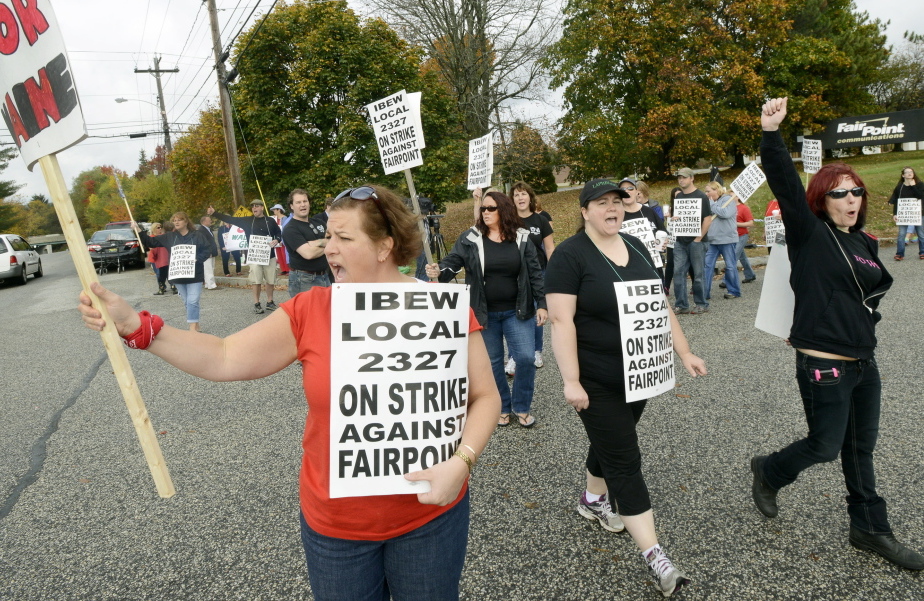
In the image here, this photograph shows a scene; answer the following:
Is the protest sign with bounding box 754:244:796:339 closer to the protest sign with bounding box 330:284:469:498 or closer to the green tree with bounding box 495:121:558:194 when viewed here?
the protest sign with bounding box 330:284:469:498

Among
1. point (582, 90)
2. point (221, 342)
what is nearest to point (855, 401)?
point (221, 342)

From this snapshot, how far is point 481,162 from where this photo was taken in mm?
8914

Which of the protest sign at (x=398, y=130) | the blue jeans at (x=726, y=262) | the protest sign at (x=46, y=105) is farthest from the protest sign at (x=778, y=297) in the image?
the blue jeans at (x=726, y=262)

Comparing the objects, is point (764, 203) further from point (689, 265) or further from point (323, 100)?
point (323, 100)

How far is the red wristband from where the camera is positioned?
6.01ft

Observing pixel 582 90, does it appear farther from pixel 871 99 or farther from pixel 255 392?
pixel 255 392

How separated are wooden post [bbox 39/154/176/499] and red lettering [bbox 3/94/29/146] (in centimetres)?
9

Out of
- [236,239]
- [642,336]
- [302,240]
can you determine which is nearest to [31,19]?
[642,336]

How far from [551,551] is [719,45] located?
1238 inches

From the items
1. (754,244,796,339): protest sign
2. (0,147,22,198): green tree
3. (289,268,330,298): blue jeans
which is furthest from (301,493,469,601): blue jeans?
(0,147,22,198): green tree

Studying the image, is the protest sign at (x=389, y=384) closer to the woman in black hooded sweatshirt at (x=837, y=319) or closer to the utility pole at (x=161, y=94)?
the woman in black hooded sweatshirt at (x=837, y=319)

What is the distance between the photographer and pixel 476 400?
214cm

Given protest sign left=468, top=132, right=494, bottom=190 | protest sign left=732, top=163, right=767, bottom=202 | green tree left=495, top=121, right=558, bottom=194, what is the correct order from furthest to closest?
1. green tree left=495, top=121, right=558, bottom=194
2. protest sign left=732, top=163, right=767, bottom=202
3. protest sign left=468, top=132, right=494, bottom=190

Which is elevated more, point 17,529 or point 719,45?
point 719,45
